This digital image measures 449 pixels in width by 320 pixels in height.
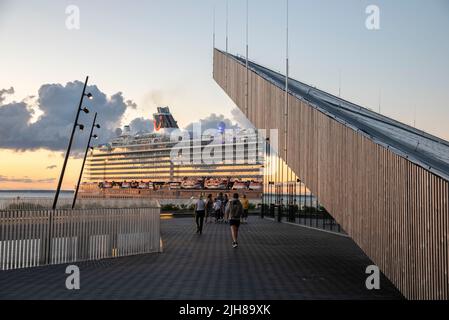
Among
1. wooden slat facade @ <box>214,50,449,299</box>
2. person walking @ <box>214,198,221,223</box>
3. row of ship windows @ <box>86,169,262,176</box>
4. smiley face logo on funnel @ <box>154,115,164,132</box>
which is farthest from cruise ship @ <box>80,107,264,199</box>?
wooden slat facade @ <box>214,50,449,299</box>

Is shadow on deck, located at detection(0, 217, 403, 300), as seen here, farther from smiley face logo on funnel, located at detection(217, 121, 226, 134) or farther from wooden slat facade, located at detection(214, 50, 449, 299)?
smiley face logo on funnel, located at detection(217, 121, 226, 134)

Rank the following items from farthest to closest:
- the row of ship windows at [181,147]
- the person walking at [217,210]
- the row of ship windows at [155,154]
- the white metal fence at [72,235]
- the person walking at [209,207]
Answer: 1. the row of ship windows at [155,154]
2. the row of ship windows at [181,147]
3. the person walking at [209,207]
4. the person walking at [217,210]
5. the white metal fence at [72,235]

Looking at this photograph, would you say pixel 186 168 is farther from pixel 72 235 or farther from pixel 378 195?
pixel 378 195

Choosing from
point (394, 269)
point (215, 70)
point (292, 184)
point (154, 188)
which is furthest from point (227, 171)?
point (394, 269)

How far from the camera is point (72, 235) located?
13.1 m

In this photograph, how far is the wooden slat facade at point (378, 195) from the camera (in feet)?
23.7

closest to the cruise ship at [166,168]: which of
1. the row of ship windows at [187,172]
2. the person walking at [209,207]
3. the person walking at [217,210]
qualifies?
the row of ship windows at [187,172]

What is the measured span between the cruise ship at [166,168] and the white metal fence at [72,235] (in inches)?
2617

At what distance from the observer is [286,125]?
1431 centimetres

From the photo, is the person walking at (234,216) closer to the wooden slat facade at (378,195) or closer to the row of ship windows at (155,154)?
the wooden slat facade at (378,195)

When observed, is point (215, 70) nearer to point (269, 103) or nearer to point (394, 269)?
point (269, 103)

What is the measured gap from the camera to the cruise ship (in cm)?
9650

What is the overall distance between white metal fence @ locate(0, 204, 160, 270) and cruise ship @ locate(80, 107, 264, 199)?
218ft

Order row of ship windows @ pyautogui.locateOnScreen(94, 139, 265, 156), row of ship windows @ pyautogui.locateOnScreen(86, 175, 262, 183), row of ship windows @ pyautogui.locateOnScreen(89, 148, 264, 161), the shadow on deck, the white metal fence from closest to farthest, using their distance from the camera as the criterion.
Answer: the shadow on deck
the white metal fence
row of ship windows @ pyautogui.locateOnScreen(94, 139, 265, 156)
row of ship windows @ pyautogui.locateOnScreen(89, 148, 264, 161)
row of ship windows @ pyautogui.locateOnScreen(86, 175, 262, 183)
